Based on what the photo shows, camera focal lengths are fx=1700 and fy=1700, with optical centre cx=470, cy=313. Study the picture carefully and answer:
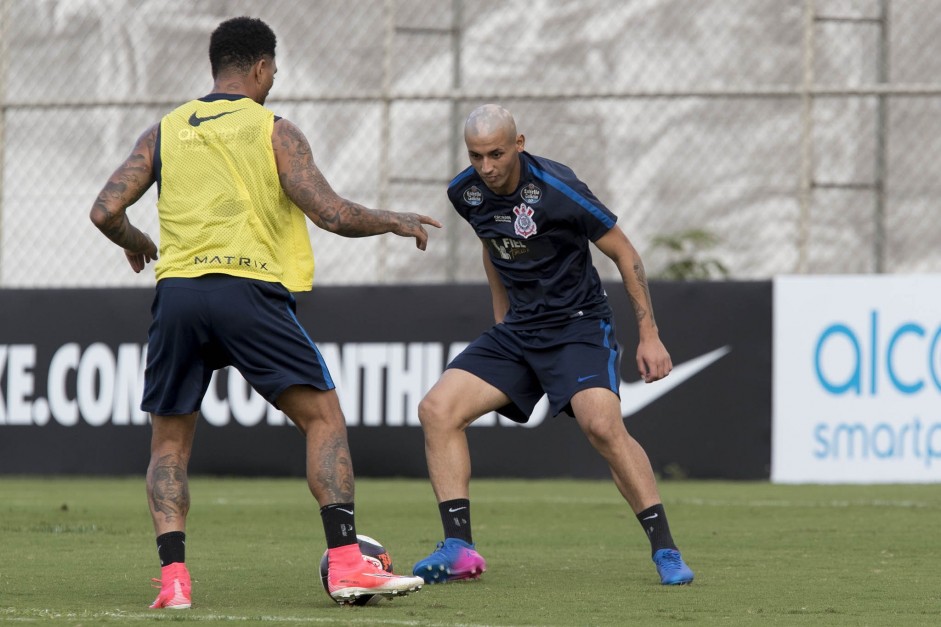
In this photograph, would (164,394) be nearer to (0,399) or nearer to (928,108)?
(0,399)

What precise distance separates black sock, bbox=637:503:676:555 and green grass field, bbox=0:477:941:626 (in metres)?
0.16

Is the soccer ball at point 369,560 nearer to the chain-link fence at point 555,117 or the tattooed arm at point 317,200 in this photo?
the tattooed arm at point 317,200

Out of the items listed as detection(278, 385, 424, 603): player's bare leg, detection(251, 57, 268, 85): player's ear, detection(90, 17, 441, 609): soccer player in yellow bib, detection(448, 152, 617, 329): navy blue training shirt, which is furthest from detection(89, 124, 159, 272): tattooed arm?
detection(448, 152, 617, 329): navy blue training shirt

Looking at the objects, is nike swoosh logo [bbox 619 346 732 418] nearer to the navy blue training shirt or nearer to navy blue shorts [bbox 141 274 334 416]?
the navy blue training shirt

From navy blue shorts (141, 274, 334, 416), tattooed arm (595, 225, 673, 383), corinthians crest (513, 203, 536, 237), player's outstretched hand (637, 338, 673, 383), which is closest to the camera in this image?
navy blue shorts (141, 274, 334, 416)

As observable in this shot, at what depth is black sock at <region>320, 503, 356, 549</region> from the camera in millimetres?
5941

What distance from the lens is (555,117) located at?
673 inches

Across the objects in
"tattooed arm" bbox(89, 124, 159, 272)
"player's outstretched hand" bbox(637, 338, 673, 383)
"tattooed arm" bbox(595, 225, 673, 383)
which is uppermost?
"tattooed arm" bbox(89, 124, 159, 272)

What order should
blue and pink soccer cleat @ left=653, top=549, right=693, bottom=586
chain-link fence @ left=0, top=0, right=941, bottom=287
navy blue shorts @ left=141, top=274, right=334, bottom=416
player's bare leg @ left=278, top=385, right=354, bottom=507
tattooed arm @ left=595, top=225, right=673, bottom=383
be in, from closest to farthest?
navy blue shorts @ left=141, top=274, right=334, bottom=416 → player's bare leg @ left=278, top=385, right=354, bottom=507 → blue and pink soccer cleat @ left=653, top=549, right=693, bottom=586 → tattooed arm @ left=595, top=225, right=673, bottom=383 → chain-link fence @ left=0, top=0, right=941, bottom=287

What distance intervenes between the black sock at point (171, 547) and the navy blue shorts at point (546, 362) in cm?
174

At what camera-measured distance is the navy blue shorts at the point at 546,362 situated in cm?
704

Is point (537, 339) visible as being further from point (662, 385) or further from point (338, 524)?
point (662, 385)

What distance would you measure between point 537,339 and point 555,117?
33.2 ft

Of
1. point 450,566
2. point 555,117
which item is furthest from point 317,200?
point 555,117
